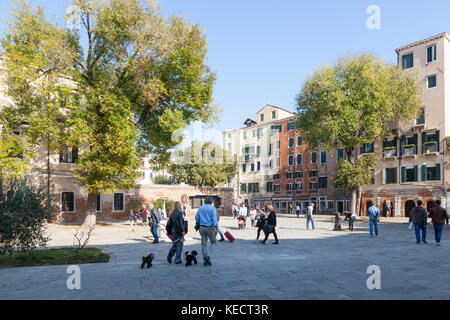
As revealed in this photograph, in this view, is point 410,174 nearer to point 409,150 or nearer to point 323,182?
point 409,150

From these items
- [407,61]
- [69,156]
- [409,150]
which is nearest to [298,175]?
[409,150]

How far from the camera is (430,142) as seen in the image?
Result: 31.6 metres

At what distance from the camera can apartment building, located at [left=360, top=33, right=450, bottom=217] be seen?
31.3 meters

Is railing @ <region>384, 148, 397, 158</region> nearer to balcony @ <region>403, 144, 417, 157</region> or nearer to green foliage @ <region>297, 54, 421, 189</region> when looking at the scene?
balcony @ <region>403, 144, 417, 157</region>

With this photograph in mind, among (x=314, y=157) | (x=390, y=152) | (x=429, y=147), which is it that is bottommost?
(x=390, y=152)

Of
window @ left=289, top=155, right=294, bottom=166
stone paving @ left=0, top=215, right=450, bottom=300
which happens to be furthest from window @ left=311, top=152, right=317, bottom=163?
stone paving @ left=0, top=215, right=450, bottom=300

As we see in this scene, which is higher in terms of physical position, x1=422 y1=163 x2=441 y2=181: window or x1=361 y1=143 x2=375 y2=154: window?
x1=361 y1=143 x2=375 y2=154: window

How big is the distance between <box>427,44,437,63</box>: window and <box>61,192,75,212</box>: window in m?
34.8

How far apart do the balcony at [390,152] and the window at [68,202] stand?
100 ft

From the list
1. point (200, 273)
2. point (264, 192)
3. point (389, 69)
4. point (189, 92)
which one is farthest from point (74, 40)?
point (264, 192)

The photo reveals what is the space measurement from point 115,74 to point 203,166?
25551 mm
